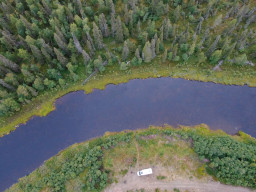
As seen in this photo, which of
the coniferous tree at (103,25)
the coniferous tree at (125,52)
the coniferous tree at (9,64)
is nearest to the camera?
the coniferous tree at (9,64)

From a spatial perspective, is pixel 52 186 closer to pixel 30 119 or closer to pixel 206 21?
pixel 30 119

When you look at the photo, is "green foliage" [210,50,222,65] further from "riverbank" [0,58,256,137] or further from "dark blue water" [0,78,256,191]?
"dark blue water" [0,78,256,191]

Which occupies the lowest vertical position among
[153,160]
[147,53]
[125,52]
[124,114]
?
[153,160]

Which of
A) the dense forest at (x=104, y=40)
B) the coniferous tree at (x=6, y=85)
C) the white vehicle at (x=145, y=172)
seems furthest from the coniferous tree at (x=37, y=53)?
the white vehicle at (x=145, y=172)

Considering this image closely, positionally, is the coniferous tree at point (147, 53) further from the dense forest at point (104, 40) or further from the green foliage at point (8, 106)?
the green foliage at point (8, 106)

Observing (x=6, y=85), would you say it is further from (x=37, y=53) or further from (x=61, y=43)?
(x=61, y=43)

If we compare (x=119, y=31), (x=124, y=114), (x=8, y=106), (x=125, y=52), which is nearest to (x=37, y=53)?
(x=8, y=106)

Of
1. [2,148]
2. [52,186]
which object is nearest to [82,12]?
[2,148]
